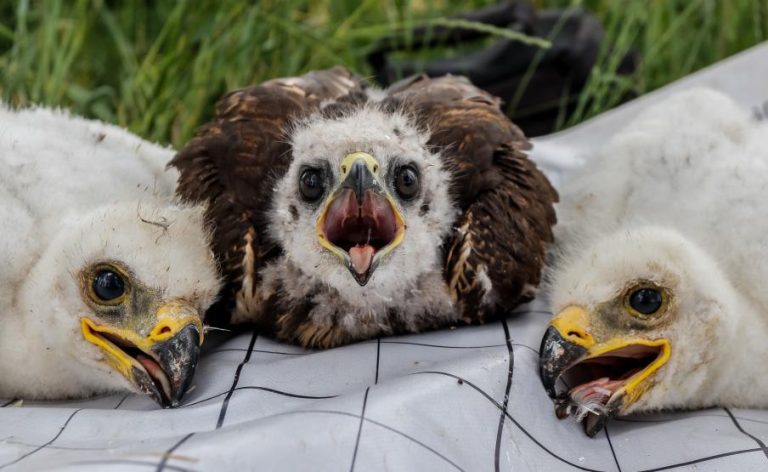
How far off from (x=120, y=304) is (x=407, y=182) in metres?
0.67

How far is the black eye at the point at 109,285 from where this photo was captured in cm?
181

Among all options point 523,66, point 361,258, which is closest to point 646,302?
point 361,258

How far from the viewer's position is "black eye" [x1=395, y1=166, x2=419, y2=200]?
2018mm

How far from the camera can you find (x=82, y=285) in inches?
72.1

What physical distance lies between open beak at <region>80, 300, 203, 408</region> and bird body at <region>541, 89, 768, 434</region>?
0.72 metres

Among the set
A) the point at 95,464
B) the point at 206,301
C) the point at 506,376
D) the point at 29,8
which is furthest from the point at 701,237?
the point at 29,8

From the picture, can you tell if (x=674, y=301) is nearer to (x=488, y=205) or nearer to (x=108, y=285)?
(x=488, y=205)

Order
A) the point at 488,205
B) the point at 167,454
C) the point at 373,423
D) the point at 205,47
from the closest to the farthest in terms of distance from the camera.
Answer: the point at 167,454
the point at 373,423
the point at 488,205
the point at 205,47

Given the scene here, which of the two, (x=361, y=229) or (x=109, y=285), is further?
(x=361, y=229)

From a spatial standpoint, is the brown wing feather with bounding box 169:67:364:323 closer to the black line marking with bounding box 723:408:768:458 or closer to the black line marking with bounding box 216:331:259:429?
the black line marking with bounding box 216:331:259:429

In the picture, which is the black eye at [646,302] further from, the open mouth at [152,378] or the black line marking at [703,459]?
the open mouth at [152,378]

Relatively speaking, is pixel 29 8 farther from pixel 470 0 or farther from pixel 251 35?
pixel 470 0

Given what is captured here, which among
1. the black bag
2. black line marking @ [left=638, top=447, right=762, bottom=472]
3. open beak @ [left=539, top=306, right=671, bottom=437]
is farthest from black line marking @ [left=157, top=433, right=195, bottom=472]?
the black bag

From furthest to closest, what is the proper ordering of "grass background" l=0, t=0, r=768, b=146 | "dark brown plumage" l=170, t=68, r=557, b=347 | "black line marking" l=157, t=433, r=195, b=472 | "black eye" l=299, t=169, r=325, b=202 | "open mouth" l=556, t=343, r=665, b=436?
1. "grass background" l=0, t=0, r=768, b=146
2. "dark brown plumage" l=170, t=68, r=557, b=347
3. "black eye" l=299, t=169, r=325, b=202
4. "open mouth" l=556, t=343, r=665, b=436
5. "black line marking" l=157, t=433, r=195, b=472
